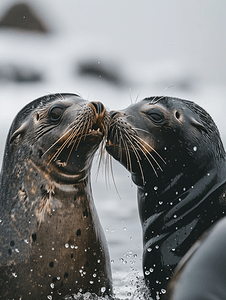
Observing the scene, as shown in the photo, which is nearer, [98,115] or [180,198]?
[98,115]

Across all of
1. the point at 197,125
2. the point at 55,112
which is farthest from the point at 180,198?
the point at 55,112

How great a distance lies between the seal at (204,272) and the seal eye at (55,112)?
7.21ft

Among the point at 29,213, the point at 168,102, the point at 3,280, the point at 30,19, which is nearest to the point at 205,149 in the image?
the point at 168,102

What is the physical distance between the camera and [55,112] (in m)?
3.98

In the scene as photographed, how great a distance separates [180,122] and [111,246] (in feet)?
24.9

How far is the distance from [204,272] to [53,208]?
2152 mm

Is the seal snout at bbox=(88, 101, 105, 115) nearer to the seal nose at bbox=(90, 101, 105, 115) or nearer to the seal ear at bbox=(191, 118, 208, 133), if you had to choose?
the seal nose at bbox=(90, 101, 105, 115)

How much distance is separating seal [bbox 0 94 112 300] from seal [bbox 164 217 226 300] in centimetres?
186

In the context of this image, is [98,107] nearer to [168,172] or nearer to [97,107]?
[97,107]

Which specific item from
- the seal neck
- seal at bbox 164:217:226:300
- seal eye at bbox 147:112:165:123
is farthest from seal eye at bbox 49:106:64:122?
seal at bbox 164:217:226:300

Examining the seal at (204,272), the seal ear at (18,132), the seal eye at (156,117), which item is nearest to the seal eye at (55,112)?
the seal ear at (18,132)

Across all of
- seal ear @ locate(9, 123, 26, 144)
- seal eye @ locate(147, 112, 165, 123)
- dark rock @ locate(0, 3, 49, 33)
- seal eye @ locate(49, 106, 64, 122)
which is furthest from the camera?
dark rock @ locate(0, 3, 49, 33)

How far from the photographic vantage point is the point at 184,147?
4160mm

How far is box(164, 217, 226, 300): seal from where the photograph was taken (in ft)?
5.98
